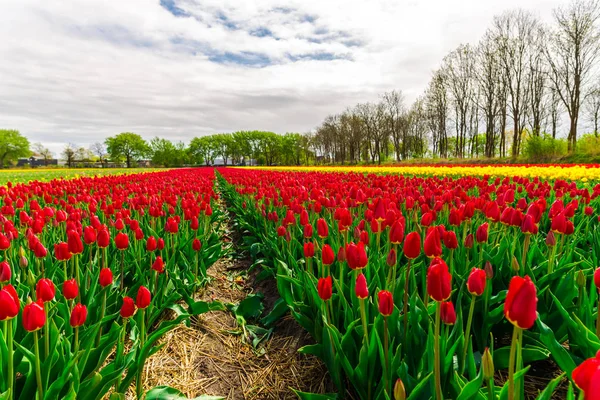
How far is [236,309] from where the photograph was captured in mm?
3176

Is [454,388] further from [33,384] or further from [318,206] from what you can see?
[318,206]

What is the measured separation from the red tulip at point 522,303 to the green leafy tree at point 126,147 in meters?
111

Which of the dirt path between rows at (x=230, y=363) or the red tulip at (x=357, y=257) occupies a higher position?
the red tulip at (x=357, y=257)

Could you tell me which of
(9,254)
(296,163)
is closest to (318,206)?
(9,254)

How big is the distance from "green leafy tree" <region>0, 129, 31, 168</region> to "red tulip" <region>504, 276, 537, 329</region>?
112388mm

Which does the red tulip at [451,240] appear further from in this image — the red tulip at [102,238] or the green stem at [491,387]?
the red tulip at [102,238]

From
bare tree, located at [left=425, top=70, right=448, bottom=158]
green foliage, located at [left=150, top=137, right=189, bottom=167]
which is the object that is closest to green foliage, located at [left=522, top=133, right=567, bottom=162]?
bare tree, located at [left=425, top=70, right=448, bottom=158]

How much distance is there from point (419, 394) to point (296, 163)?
326 feet

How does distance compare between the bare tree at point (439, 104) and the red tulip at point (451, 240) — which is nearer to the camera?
the red tulip at point (451, 240)

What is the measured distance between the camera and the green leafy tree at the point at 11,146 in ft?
284

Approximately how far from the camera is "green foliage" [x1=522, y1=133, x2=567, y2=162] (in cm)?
2389

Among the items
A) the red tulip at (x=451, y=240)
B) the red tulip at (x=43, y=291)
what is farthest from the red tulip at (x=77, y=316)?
the red tulip at (x=451, y=240)

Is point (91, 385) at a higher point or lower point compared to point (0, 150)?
lower

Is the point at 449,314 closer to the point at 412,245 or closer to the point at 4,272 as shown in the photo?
the point at 412,245
